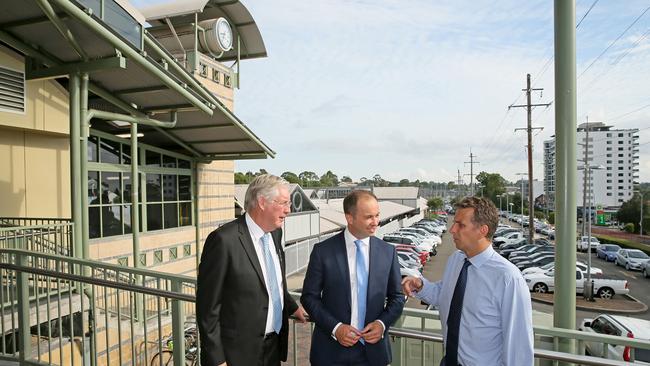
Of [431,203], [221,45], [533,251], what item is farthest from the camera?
[431,203]

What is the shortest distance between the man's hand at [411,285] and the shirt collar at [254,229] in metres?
1.01

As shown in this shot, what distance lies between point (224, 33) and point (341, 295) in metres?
15.0

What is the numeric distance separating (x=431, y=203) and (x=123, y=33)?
10135 centimetres

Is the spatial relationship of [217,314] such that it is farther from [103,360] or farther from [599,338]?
[103,360]

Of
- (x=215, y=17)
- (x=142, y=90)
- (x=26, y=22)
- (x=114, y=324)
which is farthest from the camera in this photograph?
(x=215, y=17)

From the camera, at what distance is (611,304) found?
18.8 metres

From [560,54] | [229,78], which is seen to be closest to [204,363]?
[560,54]

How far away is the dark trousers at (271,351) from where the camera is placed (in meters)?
2.50

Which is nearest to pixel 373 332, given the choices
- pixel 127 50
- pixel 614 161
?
pixel 127 50

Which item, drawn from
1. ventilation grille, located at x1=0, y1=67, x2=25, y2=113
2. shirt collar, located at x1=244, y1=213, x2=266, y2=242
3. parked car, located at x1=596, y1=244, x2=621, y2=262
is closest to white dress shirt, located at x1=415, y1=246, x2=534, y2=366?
shirt collar, located at x1=244, y1=213, x2=266, y2=242

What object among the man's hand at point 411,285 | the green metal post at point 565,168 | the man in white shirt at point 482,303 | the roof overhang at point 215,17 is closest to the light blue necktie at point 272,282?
the man's hand at point 411,285

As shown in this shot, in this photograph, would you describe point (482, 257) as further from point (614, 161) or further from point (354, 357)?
point (614, 161)

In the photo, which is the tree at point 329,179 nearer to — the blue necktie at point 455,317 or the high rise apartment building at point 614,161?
the high rise apartment building at point 614,161

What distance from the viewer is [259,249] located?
8.34 feet
